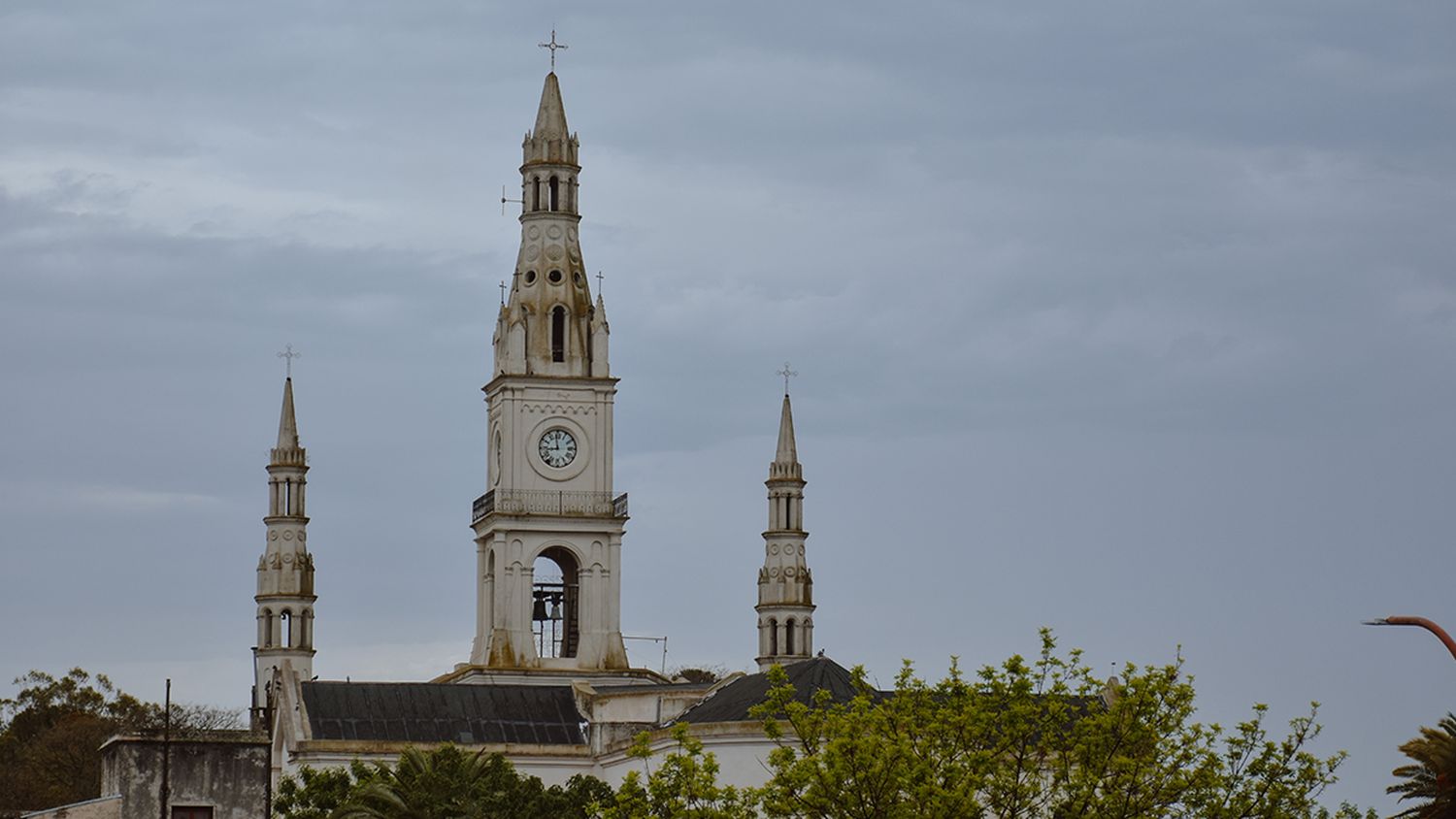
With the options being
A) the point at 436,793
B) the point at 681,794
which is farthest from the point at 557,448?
the point at 681,794

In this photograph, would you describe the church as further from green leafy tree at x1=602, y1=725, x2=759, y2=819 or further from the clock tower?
green leafy tree at x1=602, y1=725, x2=759, y2=819

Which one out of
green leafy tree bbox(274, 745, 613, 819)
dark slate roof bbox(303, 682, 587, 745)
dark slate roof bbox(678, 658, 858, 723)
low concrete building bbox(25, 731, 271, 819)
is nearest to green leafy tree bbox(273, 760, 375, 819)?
green leafy tree bbox(274, 745, 613, 819)

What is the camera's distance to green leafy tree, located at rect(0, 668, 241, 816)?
120 m

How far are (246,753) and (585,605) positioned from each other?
37.1m

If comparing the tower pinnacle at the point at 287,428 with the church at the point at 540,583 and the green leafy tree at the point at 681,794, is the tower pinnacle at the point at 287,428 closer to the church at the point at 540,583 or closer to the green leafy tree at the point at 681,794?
the church at the point at 540,583

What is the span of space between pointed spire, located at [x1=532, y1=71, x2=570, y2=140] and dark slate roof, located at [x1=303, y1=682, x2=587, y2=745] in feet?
73.3

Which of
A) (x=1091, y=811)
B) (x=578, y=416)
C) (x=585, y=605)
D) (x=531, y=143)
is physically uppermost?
(x=531, y=143)

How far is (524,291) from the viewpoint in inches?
4530

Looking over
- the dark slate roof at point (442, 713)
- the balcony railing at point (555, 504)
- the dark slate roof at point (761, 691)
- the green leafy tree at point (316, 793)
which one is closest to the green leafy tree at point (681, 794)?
the green leafy tree at point (316, 793)

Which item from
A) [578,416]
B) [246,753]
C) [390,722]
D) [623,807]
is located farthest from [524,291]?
[623,807]

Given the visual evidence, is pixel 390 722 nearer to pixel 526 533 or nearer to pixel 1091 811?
pixel 526 533

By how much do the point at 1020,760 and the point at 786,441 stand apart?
2515 inches

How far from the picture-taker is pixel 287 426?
122188 millimetres

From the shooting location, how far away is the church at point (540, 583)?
101188 millimetres
